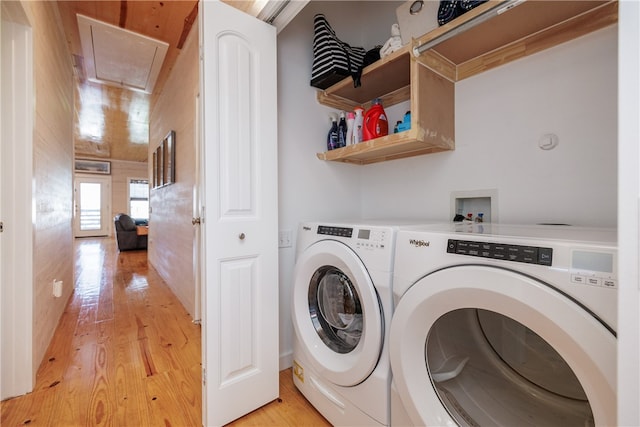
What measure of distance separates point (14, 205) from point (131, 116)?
13.5 ft

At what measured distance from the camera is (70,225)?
289 centimetres

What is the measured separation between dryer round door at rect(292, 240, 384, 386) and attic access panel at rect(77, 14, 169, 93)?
2467 millimetres

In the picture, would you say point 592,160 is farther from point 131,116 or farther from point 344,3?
point 131,116

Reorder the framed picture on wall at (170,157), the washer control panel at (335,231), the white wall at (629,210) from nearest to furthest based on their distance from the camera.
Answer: the white wall at (629,210)
the washer control panel at (335,231)
the framed picture on wall at (170,157)

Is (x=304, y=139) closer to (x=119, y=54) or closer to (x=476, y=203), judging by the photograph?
(x=476, y=203)

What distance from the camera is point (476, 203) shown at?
1.44m

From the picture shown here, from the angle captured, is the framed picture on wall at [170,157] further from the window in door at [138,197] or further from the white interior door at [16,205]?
the window in door at [138,197]

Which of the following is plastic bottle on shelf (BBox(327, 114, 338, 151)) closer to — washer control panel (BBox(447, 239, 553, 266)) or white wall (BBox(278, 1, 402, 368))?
white wall (BBox(278, 1, 402, 368))

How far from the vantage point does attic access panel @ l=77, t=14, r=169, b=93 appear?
2.26 m

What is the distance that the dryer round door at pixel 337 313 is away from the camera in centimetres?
102

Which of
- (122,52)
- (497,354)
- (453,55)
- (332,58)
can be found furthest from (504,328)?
(122,52)

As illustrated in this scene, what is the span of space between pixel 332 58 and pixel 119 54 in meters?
2.29

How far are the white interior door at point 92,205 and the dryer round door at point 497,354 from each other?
10.6 m

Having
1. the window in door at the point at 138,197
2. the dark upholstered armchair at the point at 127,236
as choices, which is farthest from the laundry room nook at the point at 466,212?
the window in door at the point at 138,197
